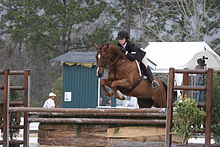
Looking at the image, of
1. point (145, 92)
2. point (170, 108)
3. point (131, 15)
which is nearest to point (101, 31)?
point (131, 15)

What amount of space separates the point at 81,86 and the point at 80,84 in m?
0.13

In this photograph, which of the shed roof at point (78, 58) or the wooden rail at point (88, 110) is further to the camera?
the shed roof at point (78, 58)

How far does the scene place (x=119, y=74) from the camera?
1113 cm

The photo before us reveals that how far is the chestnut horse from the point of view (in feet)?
35.4

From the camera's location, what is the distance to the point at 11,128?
10477 millimetres

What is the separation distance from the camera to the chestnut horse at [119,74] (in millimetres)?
10805

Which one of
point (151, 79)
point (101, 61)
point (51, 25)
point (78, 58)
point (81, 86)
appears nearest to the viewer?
point (101, 61)

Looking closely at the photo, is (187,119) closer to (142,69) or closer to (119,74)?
(119,74)

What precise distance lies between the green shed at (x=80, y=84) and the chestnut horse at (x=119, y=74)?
13.7 metres

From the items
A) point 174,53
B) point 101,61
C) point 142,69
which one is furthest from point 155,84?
point 174,53

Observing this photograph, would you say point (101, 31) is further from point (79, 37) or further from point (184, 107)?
point (184, 107)

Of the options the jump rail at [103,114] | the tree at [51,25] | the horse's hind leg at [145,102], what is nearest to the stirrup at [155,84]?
the horse's hind leg at [145,102]

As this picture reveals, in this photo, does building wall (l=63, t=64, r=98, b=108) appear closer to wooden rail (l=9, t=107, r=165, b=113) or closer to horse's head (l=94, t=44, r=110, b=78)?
horse's head (l=94, t=44, r=110, b=78)

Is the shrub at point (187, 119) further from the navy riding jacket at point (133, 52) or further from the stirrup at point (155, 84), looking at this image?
the stirrup at point (155, 84)
